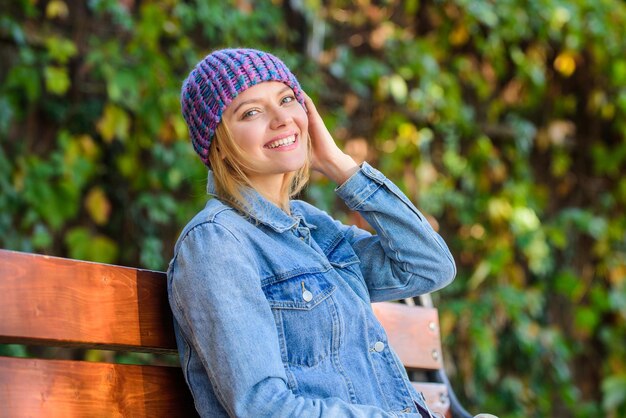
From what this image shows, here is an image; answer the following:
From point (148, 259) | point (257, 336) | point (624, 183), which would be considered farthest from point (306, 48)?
point (257, 336)

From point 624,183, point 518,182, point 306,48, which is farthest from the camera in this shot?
point 624,183

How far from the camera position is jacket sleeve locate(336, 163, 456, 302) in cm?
198

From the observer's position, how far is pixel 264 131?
1.82 meters

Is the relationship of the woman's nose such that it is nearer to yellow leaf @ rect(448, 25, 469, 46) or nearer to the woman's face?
the woman's face

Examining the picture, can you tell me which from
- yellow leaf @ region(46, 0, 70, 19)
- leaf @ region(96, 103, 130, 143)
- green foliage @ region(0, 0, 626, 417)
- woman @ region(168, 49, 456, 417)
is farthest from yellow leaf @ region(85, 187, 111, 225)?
woman @ region(168, 49, 456, 417)

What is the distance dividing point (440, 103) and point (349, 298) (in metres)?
2.72

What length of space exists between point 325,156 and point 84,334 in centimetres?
64

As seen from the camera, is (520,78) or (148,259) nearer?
(148,259)

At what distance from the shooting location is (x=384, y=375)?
5.93 ft

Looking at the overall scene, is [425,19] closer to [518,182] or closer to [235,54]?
[518,182]

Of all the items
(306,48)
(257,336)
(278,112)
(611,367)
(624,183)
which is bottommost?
(611,367)

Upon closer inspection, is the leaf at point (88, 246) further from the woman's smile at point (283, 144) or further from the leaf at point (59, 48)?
the woman's smile at point (283, 144)

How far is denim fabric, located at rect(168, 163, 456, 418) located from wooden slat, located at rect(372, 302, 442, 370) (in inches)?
12.9

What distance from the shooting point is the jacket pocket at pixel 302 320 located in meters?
1.69
